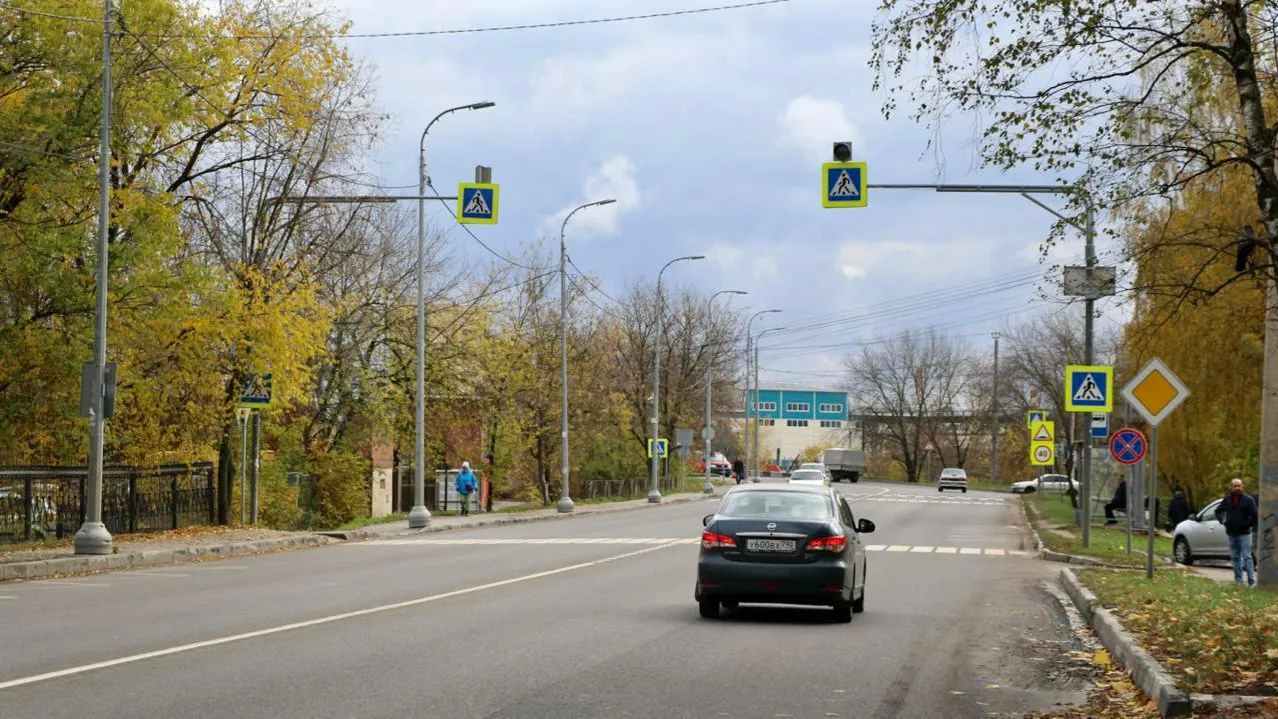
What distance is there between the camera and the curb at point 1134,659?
899 cm

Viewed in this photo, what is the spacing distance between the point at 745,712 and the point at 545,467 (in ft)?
191

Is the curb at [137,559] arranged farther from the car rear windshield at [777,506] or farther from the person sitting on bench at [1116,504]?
the person sitting on bench at [1116,504]

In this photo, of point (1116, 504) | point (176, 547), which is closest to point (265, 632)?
point (176, 547)

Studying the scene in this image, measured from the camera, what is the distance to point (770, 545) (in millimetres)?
15383

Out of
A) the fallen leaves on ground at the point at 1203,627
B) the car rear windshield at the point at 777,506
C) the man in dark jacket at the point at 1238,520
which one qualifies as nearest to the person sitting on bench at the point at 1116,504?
the man in dark jacket at the point at 1238,520

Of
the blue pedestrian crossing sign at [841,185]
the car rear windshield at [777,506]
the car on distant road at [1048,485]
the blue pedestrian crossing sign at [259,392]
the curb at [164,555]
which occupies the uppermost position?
the blue pedestrian crossing sign at [841,185]

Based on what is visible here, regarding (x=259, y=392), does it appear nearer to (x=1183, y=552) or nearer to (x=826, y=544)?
(x=826, y=544)

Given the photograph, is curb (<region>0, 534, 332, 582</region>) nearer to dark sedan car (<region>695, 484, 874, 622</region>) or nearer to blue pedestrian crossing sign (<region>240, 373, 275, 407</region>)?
blue pedestrian crossing sign (<region>240, 373, 275, 407</region>)

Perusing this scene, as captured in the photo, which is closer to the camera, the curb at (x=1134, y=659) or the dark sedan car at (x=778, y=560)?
the curb at (x=1134, y=659)

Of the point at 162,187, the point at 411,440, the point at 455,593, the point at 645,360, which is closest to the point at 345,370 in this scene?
the point at 411,440

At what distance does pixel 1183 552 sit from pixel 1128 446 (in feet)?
24.8

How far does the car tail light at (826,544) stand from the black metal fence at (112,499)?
15.6 metres

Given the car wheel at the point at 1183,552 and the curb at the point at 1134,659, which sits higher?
the curb at the point at 1134,659

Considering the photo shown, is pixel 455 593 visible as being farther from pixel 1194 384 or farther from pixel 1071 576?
pixel 1194 384
